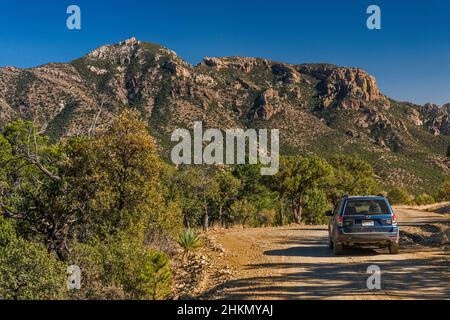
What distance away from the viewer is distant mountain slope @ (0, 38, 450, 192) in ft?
328

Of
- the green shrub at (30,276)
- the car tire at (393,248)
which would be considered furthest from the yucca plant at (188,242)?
the car tire at (393,248)

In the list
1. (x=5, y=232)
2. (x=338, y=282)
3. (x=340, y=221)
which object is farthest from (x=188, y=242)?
(x=5, y=232)

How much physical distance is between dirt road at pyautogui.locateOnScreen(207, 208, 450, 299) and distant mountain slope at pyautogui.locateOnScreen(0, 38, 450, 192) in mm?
56928

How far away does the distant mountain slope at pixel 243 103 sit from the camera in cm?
10012

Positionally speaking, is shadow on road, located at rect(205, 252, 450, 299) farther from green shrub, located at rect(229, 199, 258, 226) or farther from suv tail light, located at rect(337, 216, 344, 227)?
green shrub, located at rect(229, 199, 258, 226)

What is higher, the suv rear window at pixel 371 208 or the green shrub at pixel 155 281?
the suv rear window at pixel 371 208

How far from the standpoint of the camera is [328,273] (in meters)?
11.2

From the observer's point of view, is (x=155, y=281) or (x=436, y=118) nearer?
(x=155, y=281)

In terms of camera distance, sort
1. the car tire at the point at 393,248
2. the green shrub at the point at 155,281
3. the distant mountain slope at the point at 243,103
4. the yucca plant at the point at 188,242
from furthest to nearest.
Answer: the distant mountain slope at the point at 243,103 < the yucca plant at the point at 188,242 < the car tire at the point at 393,248 < the green shrub at the point at 155,281

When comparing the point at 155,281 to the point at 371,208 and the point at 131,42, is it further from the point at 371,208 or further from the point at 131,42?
the point at 131,42

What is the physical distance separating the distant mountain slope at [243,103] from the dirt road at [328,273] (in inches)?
2241

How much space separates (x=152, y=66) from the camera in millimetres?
151375

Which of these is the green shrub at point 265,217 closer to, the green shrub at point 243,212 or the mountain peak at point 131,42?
the green shrub at point 243,212

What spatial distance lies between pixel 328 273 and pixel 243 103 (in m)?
138
